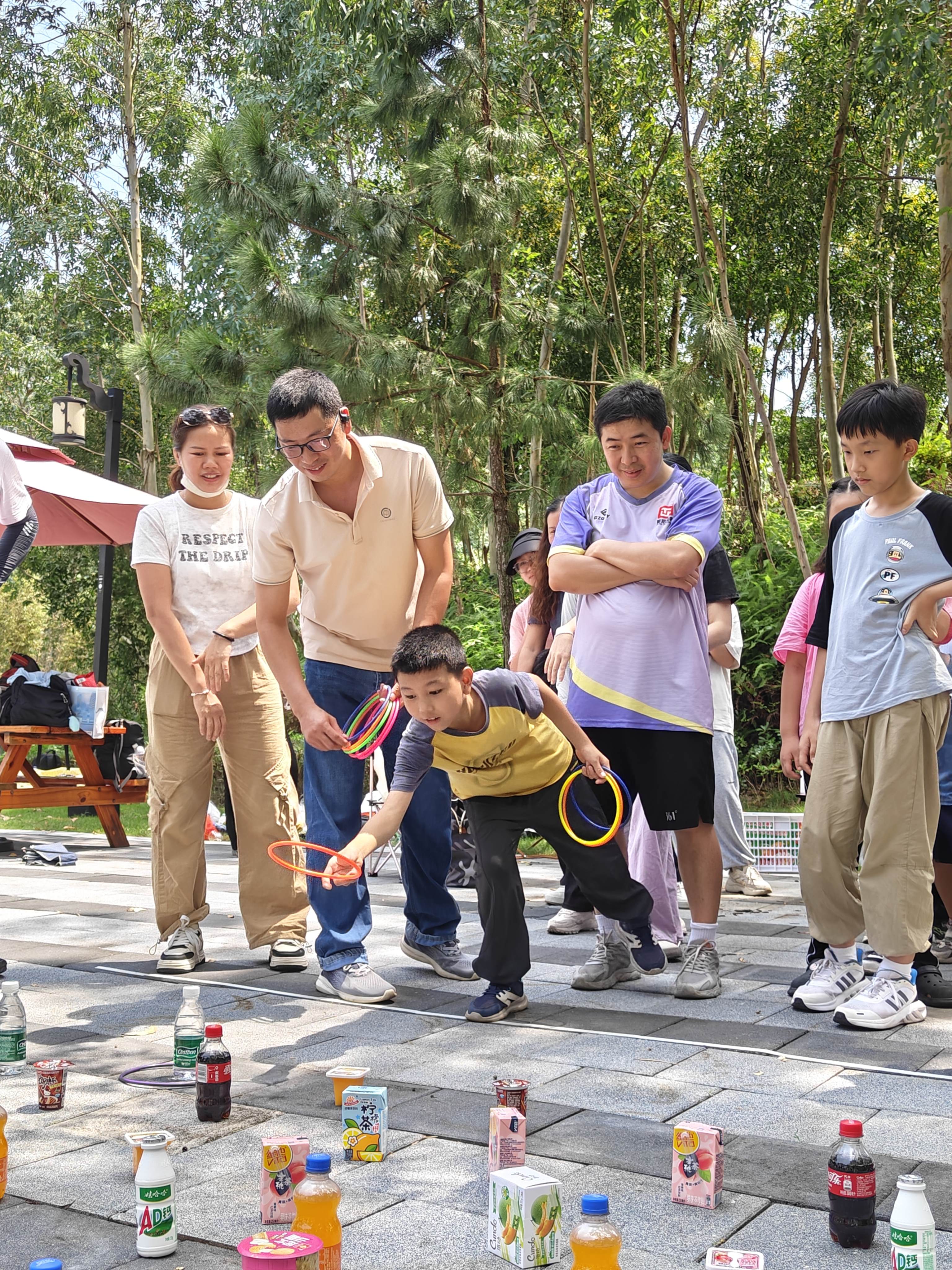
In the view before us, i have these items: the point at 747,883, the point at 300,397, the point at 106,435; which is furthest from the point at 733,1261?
the point at 106,435

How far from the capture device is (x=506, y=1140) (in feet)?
7.74

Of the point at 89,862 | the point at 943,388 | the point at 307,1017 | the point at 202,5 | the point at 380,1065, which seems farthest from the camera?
the point at 202,5

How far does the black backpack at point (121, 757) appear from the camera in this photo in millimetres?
9359

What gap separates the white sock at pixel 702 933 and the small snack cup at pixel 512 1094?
159 centimetres

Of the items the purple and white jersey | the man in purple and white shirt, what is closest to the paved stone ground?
the man in purple and white shirt

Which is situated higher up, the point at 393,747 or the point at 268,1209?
the point at 393,747

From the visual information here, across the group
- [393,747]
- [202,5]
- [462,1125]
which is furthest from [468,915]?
[202,5]

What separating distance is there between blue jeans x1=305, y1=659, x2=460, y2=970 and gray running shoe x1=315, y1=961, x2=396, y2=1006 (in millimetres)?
28

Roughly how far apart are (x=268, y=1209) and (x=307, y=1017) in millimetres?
1637

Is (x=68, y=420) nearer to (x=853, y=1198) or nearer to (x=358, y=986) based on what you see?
(x=358, y=986)

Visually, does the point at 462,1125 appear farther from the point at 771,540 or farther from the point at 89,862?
the point at 771,540

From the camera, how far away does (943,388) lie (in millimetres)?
19203

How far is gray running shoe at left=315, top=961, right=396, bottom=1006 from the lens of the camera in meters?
4.00

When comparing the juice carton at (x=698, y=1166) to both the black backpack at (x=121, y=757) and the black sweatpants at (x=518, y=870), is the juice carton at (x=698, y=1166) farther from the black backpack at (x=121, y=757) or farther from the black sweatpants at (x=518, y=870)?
the black backpack at (x=121, y=757)
